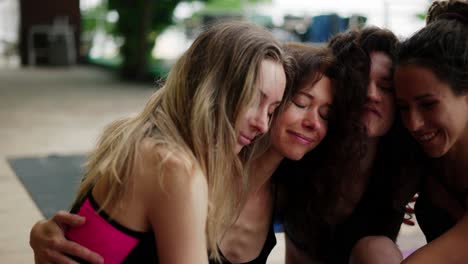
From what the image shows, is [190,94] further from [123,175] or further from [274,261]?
[274,261]

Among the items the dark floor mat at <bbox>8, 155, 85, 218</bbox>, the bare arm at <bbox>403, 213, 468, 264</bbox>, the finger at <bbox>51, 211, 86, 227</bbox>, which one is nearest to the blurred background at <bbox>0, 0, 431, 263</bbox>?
the dark floor mat at <bbox>8, 155, 85, 218</bbox>

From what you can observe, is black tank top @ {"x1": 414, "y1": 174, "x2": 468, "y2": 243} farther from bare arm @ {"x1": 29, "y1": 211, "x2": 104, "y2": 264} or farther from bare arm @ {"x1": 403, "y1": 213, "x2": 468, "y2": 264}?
bare arm @ {"x1": 29, "y1": 211, "x2": 104, "y2": 264}

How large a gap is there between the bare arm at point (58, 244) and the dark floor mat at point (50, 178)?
1.85 m

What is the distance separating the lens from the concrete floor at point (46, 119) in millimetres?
3285

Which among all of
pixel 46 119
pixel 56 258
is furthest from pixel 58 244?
pixel 46 119

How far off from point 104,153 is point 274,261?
1.45 meters

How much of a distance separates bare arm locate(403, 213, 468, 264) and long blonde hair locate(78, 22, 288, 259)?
0.65 m

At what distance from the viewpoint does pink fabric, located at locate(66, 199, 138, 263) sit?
1.54 m

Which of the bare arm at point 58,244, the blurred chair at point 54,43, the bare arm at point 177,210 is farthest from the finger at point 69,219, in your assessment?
the blurred chair at point 54,43

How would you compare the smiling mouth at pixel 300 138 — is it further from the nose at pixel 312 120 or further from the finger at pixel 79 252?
A: the finger at pixel 79 252

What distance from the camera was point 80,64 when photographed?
47.8 feet

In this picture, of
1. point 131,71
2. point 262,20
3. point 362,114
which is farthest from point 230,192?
point 262,20

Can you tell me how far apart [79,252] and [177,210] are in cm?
28

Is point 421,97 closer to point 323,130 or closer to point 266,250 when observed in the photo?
point 323,130
